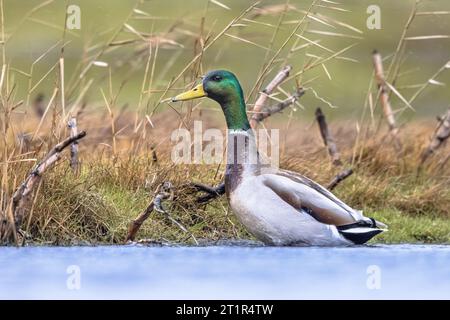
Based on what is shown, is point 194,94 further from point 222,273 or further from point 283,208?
point 222,273

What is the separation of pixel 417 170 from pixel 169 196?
9.34 ft

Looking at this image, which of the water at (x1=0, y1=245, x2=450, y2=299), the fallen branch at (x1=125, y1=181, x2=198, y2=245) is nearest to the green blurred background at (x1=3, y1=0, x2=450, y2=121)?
the fallen branch at (x1=125, y1=181, x2=198, y2=245)

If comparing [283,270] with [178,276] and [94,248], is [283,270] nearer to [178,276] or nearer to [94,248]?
[178,276]

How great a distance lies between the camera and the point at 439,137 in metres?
11.3

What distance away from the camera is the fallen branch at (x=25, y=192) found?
8.45 m

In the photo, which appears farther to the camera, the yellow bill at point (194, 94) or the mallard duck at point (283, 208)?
the yellow bill at point (194, 94)

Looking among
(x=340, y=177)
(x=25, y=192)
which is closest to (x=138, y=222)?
(x=25, y=192)

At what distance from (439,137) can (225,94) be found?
9.60ft

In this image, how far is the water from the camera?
7.59m

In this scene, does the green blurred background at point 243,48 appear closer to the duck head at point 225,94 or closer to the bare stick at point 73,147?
the bare stick at point 73,147

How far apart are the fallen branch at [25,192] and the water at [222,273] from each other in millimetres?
131

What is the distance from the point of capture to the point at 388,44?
2205cm

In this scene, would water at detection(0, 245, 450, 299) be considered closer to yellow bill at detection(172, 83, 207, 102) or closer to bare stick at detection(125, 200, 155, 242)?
bare stick at detection(125, 200, 155, 242)

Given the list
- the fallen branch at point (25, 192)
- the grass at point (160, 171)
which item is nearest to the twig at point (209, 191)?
the grass at point (160, 171)
